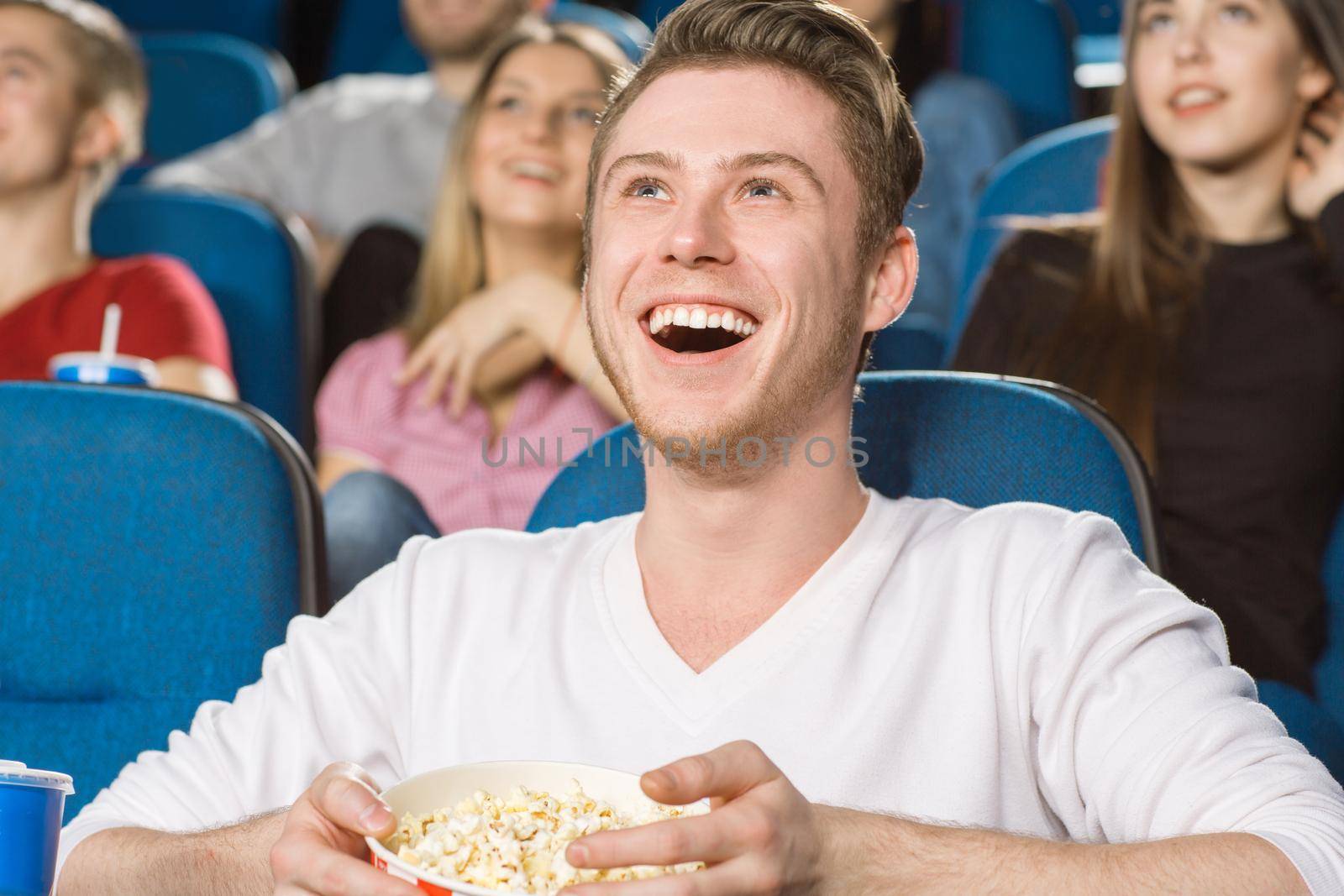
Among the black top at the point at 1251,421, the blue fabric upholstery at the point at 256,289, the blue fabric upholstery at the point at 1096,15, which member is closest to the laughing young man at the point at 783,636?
the black top at the point at 1251,421

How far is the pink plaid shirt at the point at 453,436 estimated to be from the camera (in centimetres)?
218

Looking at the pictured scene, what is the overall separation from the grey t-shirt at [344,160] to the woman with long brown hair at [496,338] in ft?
1.90

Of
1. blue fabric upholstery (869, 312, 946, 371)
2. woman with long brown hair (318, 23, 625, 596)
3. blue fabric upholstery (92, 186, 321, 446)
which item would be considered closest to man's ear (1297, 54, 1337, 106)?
blue fabric upholstery (869, 312, 946, 371)

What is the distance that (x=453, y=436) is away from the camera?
2266mm

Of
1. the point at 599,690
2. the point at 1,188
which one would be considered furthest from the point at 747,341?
the point at 1,188

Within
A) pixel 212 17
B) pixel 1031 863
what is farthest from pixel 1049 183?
pixel 212 17

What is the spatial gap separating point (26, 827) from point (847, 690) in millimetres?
551

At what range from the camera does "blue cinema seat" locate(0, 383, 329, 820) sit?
1367mm

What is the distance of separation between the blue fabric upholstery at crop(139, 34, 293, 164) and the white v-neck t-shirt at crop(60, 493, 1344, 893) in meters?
2.66

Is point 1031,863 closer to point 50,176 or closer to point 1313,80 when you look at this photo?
point 1313,80

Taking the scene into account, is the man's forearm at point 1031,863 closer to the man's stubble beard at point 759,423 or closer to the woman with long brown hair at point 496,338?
the man's stubble beard at point 759,423

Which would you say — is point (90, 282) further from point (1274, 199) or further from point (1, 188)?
point (1274, 199)

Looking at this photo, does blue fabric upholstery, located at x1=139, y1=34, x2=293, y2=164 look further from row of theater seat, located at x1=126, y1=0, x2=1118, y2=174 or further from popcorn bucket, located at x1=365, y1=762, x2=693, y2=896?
popcorn bucket, located at x1=365, y1=762, x2=693, y2=896

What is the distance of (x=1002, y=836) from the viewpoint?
0.94 meters
